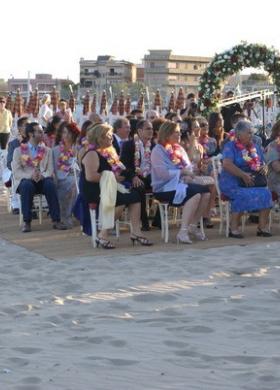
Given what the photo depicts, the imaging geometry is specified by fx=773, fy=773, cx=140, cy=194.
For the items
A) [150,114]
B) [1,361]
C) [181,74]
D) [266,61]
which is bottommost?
[1,361]

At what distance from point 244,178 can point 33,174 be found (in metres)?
2.75

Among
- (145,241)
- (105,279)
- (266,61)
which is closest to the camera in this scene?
(105,279)

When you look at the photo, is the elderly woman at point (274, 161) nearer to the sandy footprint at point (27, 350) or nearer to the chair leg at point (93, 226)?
the chair leg at point (93, 226)

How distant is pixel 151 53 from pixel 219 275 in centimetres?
8338

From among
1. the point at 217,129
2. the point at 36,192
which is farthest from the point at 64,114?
the point at 36,192

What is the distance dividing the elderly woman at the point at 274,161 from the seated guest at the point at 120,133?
1.76 m

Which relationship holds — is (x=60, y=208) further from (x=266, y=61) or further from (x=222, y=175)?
(x=266, y=61)

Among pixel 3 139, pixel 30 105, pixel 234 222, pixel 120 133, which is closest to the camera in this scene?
pixel 234 222

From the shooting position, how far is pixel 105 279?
268 inches

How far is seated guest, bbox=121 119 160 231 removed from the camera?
30.1 ft

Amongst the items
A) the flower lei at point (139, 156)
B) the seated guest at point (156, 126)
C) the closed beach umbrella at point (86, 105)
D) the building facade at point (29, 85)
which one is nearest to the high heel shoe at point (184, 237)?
the flower lei at point (139, 156)

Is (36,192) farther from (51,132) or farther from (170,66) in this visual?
(170,66)

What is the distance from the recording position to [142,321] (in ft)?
17.7

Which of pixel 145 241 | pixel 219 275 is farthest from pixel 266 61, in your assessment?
pixel 219 275
